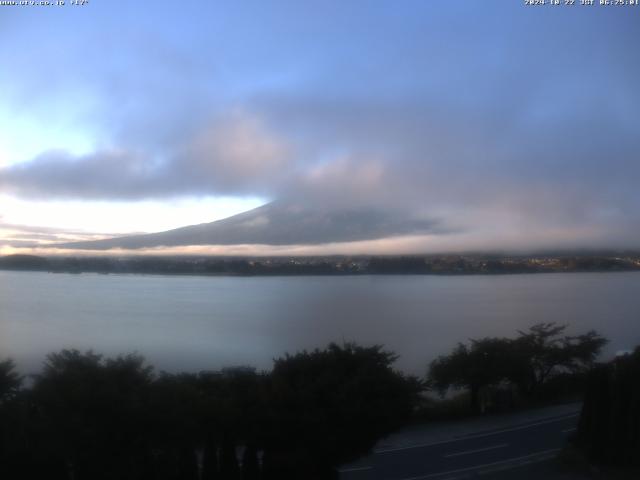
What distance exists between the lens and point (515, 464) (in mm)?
10742

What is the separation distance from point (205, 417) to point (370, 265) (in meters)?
18.0

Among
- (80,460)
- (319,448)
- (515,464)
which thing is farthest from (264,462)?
(515,464)

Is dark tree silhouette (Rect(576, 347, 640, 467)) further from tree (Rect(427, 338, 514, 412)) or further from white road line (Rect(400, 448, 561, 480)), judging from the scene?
tree (Rect(427, 338, 514, 412))

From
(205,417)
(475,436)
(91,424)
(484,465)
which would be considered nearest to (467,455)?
(484,465)

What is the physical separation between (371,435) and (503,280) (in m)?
23.9

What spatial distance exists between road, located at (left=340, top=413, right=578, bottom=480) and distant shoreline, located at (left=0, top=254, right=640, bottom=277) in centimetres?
1166

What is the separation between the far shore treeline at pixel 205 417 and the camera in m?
7.18

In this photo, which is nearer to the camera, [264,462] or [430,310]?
[264,462]

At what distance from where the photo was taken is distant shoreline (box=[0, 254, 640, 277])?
2289cm

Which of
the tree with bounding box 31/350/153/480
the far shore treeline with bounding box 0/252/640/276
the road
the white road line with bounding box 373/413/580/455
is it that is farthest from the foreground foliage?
the far shore treeline with bounding box 0/252/640/276

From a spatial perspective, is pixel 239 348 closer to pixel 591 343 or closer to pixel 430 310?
pixel 430 310

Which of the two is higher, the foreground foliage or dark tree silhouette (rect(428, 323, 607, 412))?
the foreground foliage

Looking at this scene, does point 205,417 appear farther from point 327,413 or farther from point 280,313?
point 280,313

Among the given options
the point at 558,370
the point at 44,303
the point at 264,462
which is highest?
the point at 44,303
